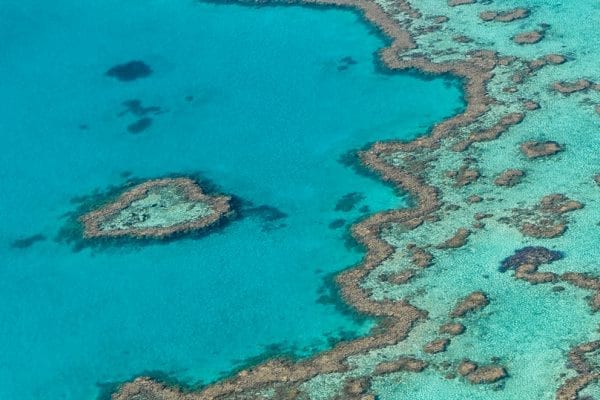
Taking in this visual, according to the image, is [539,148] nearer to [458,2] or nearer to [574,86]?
[574,86]

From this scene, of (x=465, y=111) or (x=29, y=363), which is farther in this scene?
(x=465, y=111)

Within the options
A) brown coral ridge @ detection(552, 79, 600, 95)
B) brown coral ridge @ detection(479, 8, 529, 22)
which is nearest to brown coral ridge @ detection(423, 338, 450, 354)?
brown coral ridge @ detection(552, 79, 600, 95)

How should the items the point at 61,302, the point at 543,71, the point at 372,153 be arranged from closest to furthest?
the point at 61,302
the point at 372,153
the point at 543,71

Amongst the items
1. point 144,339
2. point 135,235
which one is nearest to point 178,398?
point 144,339

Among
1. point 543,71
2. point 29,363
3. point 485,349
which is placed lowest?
point 29,363

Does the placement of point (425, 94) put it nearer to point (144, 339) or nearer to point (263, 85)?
point (263, 85)

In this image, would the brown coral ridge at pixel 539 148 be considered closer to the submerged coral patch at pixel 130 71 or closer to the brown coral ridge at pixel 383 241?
the brown coral ridge at pixel 383 241

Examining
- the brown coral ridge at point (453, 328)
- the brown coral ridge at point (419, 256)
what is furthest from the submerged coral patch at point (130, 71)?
the brown coral ridge at point (453, 328)
